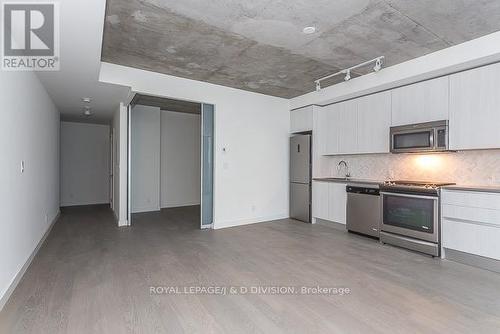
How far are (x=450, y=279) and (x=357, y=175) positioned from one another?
8.85 feet

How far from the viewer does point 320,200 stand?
17.9 feet

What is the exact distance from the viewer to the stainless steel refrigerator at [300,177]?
5.64 meters

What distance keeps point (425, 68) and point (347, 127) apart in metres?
1.68

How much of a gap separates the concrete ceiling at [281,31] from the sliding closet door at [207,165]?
3.32ft

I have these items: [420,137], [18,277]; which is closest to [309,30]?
[420,137]

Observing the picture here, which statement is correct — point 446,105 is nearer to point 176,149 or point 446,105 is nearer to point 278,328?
point 278,328

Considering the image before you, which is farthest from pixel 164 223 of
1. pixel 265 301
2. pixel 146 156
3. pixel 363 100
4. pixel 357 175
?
pixel 363 100

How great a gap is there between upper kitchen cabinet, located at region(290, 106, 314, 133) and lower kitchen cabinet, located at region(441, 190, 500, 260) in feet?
9.30

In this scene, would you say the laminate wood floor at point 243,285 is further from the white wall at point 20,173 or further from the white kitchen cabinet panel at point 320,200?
the white kitchen cabinet panel at point 320,200

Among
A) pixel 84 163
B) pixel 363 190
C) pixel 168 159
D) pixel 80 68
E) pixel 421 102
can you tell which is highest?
pixel 80 68

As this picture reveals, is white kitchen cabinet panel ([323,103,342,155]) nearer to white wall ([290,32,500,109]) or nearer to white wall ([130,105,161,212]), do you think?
white wall ([290,32,500,109])

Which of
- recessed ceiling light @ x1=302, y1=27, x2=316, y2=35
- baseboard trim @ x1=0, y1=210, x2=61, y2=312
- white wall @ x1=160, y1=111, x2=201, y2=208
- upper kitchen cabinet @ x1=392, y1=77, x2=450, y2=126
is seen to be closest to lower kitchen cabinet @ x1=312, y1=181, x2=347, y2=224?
upper kitchen cabinet @ x1=392, y1=77, x2=450, y2=126

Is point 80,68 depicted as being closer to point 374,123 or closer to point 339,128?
point 339,128

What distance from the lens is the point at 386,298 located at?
2473 millimetres
